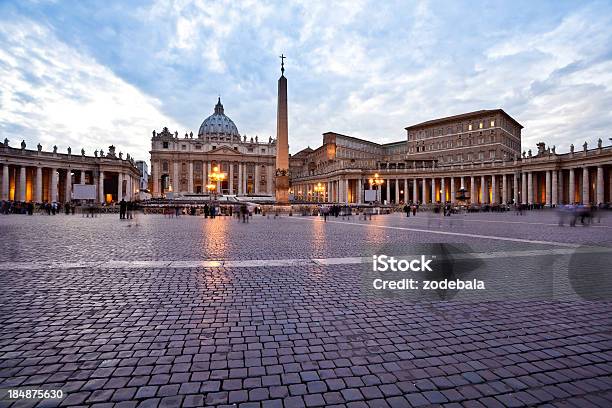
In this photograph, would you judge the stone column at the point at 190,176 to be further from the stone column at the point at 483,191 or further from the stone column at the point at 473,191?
the stone column at the point at 483,191

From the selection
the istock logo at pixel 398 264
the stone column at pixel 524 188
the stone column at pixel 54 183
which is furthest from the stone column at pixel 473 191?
the stone column at pixel 54 183

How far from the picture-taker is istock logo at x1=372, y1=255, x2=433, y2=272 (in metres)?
7.43

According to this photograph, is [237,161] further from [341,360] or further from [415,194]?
[341,360]

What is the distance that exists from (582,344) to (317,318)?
9.29ft

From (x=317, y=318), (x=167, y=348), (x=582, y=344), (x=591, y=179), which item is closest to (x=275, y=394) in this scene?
(x=167, y=348)

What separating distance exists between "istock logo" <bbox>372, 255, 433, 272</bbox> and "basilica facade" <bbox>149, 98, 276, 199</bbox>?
289 ft

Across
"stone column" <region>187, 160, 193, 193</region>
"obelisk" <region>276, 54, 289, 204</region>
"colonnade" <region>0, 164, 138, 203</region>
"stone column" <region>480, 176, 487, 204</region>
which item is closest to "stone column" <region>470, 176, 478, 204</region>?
"stone column" <region>480, 176, 487, 204</region>

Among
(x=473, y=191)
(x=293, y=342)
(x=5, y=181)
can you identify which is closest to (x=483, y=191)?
(x=473, y=191)

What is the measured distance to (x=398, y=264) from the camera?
7.99 m

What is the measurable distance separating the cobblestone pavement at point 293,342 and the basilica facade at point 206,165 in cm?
9082

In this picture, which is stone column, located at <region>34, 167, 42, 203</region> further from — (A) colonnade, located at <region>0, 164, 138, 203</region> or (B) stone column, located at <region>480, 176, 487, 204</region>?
(B) stone column, located at <region>480, 176, 487, 204</region>

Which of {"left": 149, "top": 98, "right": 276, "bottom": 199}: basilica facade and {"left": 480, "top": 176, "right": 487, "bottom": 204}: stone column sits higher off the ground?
{"left": 149, "top": 98, "right": 276, "bottom": 199}: basilica facade

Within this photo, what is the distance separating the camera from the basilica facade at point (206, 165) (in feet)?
327

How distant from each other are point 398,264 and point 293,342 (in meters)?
4.91
